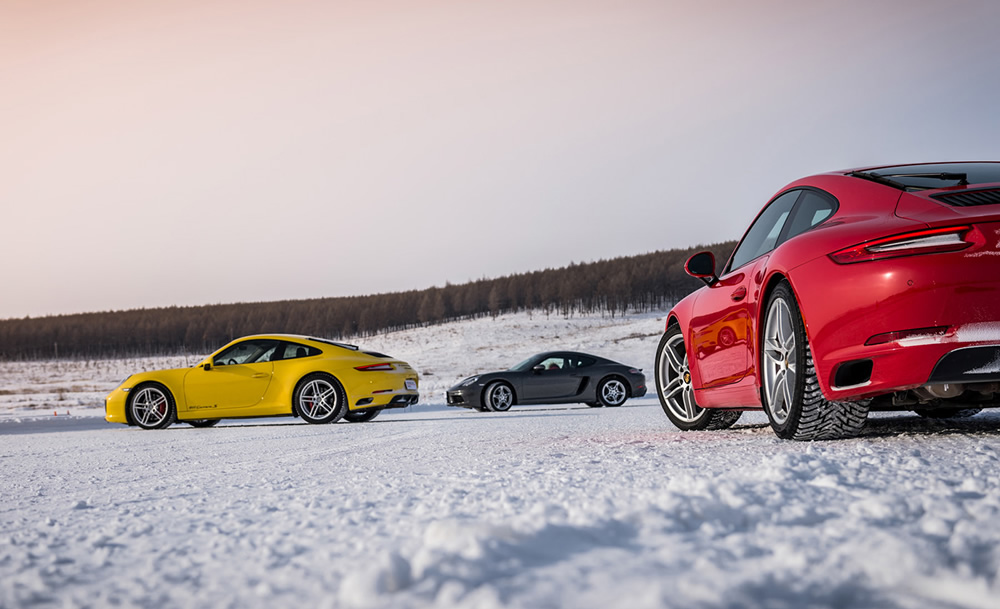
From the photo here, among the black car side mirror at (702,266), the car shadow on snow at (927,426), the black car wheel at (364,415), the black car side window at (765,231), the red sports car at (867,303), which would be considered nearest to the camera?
the red sports car at (867,303)

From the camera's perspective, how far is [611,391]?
1559cm

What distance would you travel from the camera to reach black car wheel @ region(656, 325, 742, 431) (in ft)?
18.6

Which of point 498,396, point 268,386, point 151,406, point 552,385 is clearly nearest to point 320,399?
point 268,386

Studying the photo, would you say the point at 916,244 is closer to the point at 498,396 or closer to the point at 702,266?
the point at 702,266

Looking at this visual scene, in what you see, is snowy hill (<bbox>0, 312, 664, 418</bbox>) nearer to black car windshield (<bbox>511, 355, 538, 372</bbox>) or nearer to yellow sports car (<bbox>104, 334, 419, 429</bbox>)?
black car windshield (<bbox>511, 355, 538, 372</bbox>)

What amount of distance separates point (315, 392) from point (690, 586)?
32.1 ft

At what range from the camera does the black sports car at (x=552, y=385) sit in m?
15.0

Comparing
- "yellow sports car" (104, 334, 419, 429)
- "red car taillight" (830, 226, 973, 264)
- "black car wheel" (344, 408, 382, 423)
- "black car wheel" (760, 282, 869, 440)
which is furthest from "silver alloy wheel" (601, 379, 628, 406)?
"red car taillight" (830, 226, 973, 264)

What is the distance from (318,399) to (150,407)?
2.74 meters

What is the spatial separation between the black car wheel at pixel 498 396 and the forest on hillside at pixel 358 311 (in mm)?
78439

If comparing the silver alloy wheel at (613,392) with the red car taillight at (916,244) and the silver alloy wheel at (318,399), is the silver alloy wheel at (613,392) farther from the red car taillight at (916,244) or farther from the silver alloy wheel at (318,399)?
the red car taillight at (916,244)

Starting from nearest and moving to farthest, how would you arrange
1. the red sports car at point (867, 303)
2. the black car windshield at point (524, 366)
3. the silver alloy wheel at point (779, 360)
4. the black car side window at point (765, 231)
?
the red sports car at point (867, 303) → the silver alloy wheel at point (779, 360) → the black car side window at point (765, 231) → the black car windshield at point (524, 366)

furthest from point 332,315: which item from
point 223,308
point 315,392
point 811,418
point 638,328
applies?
point 811,418

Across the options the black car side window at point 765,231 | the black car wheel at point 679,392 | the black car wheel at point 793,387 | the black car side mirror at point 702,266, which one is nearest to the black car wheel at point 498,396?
the black car wheel at point 679,392
